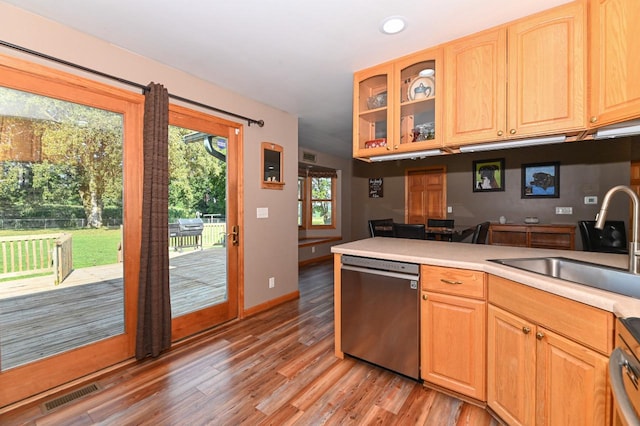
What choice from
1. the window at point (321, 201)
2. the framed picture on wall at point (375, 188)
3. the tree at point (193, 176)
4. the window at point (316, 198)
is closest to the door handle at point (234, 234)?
the tree at point (193, 176)

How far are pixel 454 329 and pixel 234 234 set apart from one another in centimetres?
229

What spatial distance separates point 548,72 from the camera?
5.91 ft

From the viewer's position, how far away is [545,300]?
4.44 ft

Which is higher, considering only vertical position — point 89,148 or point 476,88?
point 476,88

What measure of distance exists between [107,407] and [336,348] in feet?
5.26

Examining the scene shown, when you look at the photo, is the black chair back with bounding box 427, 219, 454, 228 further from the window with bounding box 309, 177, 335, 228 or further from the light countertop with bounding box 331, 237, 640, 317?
the light countertop with bounding box 331, 237, 640, 317

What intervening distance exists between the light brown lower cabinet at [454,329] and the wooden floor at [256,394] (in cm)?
15

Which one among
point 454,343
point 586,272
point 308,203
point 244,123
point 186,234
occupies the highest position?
point 244,123

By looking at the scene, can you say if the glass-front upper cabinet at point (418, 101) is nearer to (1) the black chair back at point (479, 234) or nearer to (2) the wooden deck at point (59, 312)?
(1) the black chair back at point (479, 234)

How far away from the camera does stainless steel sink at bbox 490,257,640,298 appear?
1430mm

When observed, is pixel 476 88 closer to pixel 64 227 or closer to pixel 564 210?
pixel 64 227

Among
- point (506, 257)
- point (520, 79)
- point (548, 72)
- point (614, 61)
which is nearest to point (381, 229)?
point (506, 257)

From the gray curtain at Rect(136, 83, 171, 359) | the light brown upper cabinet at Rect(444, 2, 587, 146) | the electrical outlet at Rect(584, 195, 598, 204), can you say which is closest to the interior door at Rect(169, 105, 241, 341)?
the gray curtain at Rect(136, 83, 171, 359)

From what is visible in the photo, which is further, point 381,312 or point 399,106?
point 399,106
